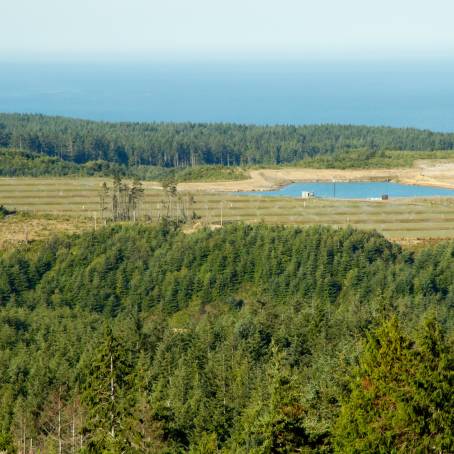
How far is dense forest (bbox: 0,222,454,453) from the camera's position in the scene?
103 ft

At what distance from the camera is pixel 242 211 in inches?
4793

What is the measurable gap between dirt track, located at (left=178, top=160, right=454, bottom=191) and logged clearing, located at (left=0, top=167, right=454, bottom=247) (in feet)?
4.15

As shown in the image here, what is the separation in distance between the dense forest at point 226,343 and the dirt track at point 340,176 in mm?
49844

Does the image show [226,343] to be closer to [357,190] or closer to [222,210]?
[222,210]

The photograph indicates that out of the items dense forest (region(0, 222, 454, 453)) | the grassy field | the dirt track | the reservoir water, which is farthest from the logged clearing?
dense forest (region(0, 222, 454, 453))

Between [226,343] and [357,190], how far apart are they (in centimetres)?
8894

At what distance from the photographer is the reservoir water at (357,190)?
5655 inches

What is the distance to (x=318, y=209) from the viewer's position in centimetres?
12250

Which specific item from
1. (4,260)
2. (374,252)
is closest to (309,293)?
(374,252)

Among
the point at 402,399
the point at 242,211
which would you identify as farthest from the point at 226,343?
the point at 242,211

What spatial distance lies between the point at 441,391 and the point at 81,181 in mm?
126643

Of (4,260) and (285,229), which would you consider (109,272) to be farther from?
(285,229)

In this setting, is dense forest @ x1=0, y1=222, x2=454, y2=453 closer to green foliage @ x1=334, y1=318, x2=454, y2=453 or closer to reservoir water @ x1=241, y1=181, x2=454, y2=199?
green foliage @ x1=334, y1=318, x2=454, y2=453

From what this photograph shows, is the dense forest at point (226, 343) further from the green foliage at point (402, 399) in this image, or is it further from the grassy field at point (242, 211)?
the grassy field at point (242, 211)
